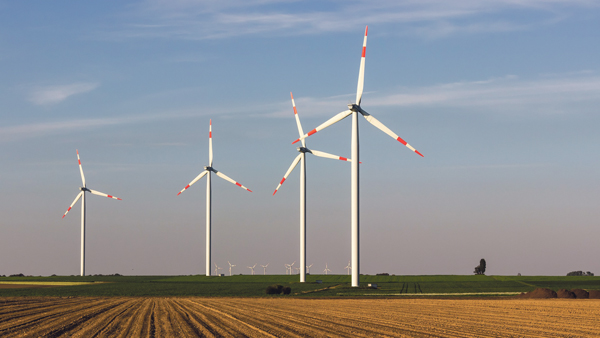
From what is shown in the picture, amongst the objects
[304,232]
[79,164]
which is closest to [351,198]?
[304,232]

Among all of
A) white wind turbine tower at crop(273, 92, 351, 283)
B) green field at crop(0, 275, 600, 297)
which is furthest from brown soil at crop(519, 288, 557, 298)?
white wind turbine tower at crop(273, 92, 351, 283)

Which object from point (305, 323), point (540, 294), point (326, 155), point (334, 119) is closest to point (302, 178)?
point (326, 155)

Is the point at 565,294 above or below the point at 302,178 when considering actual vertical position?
below

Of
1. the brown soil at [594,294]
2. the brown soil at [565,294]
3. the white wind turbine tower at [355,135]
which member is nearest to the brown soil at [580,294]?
the brown soil at [594,294]

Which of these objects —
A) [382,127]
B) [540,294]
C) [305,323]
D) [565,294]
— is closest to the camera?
[305,323]

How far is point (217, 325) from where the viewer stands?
129ft

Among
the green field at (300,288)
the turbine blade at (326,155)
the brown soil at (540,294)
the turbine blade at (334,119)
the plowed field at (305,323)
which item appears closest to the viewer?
the plowed field at (305,323)

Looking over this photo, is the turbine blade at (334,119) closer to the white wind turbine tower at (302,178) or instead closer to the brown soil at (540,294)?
the white wind turbine tower at (302,178)

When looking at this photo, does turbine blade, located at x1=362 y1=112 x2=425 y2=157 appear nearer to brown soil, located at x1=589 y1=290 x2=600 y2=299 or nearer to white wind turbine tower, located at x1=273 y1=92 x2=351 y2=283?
white wind turbine tower, located at x1=273 y1=92 x2=351 y2=283

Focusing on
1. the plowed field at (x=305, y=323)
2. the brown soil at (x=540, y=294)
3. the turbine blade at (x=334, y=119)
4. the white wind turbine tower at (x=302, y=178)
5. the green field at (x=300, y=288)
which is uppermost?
the turbine blade at (x=334, y=119)

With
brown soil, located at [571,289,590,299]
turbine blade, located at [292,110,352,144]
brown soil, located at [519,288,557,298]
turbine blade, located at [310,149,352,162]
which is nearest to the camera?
brown soil, located at [571,289,590,299]

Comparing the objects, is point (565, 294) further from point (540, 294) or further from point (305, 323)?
point (305, 323)

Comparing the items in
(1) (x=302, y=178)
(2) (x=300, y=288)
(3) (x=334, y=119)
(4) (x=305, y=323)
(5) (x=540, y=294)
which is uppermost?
(3) (x=334, y=119)

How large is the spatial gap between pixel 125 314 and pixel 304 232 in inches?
2725
